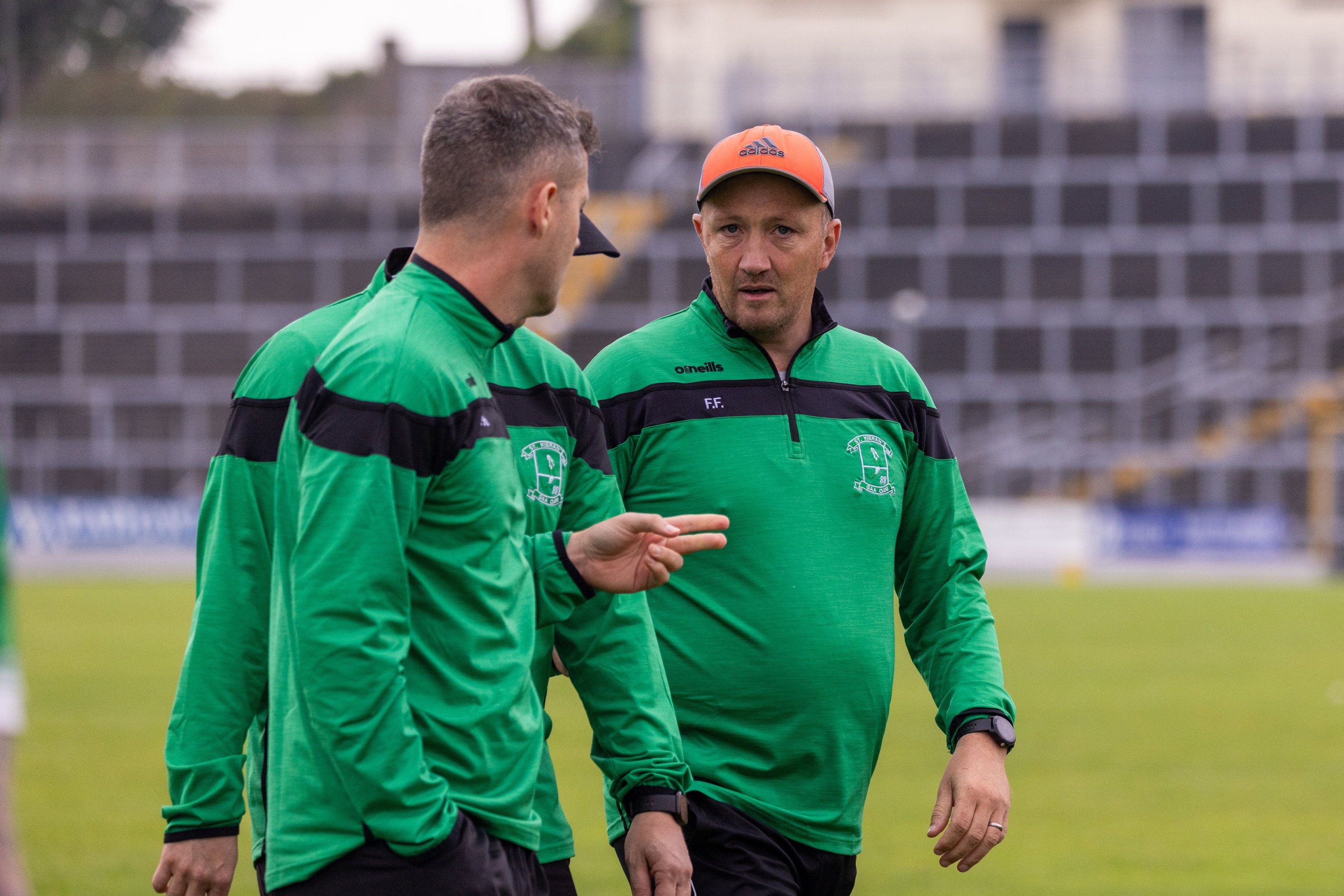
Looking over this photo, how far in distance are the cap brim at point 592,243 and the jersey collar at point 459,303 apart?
33cm

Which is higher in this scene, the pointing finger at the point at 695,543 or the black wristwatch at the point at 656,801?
the pointing finger at the point at 695,543

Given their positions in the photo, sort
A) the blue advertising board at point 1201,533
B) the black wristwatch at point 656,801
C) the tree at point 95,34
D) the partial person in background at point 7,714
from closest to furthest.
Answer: the partial person in background at point 7,714
the black wristwatch at point 656,801
the blue advertising board at point 1201,533
the tree at point 95,34

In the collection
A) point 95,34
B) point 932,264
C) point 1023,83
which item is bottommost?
point 932,264

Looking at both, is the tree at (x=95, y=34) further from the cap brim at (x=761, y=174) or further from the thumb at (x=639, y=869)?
the thumb at (x=639, y=869)

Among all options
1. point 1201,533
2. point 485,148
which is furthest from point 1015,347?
point 485,148

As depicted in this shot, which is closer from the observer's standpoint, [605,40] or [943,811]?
[943,811]

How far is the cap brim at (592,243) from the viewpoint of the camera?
3131mm

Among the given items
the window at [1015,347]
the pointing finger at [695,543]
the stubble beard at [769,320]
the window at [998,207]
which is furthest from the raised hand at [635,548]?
the window at [998,207]

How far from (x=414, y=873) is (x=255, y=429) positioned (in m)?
0.94

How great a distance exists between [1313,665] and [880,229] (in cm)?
1852

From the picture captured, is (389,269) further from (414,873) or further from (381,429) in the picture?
(414,873)

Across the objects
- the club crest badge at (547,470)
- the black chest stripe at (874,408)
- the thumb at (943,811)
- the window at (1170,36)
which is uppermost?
the window at (1170,36)

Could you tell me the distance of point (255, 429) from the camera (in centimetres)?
315

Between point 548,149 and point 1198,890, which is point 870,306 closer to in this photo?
point 1198,890
